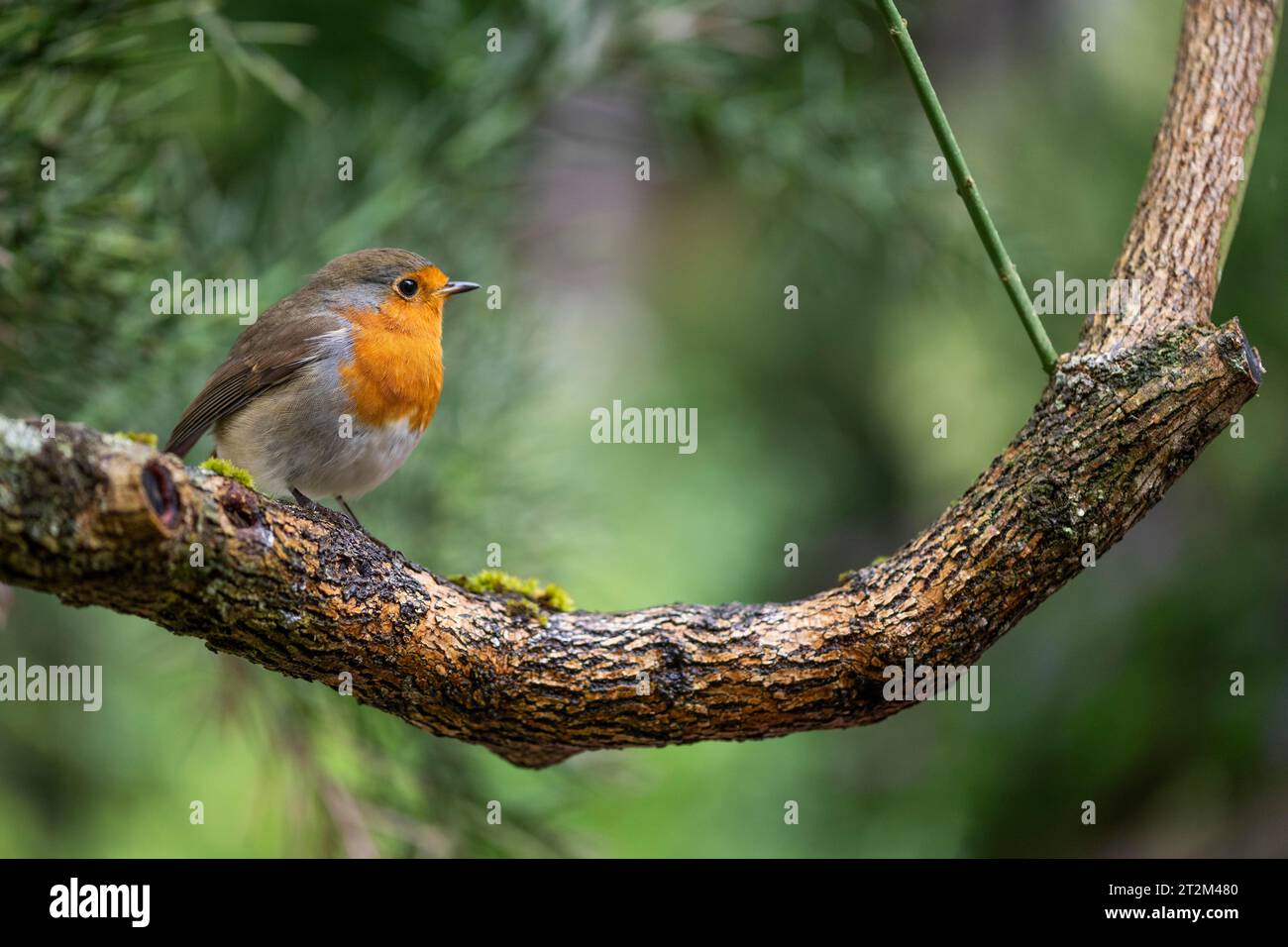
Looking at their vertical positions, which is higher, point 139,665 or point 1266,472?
point 1266,472

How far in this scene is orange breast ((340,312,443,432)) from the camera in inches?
112

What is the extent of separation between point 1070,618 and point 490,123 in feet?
10.3

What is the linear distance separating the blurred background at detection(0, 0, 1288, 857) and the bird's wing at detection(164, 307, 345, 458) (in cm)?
53

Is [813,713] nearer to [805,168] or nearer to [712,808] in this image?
[805,168]

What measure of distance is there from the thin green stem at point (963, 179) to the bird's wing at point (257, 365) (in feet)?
4.91

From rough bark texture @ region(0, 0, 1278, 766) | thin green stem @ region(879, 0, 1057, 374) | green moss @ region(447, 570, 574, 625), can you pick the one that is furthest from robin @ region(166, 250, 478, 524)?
thin green stem @ region(879, 0, 1057, 374)

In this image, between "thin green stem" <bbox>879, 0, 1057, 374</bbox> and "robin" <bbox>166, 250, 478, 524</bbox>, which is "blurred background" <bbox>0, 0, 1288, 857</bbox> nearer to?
"robin" <bbox>166, 250, 478, 524</bbox>

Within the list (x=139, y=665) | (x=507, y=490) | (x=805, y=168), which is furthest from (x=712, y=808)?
(x=805, y=168)

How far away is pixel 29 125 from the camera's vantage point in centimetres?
310

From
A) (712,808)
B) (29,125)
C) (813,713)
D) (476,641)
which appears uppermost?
(29,125)

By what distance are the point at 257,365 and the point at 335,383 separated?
10.0 inches

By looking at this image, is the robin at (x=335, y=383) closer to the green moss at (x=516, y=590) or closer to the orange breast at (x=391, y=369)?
the orange breast at (x=391, y=369)

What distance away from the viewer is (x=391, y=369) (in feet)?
9.39

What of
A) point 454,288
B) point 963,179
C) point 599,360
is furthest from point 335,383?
point 599,360
